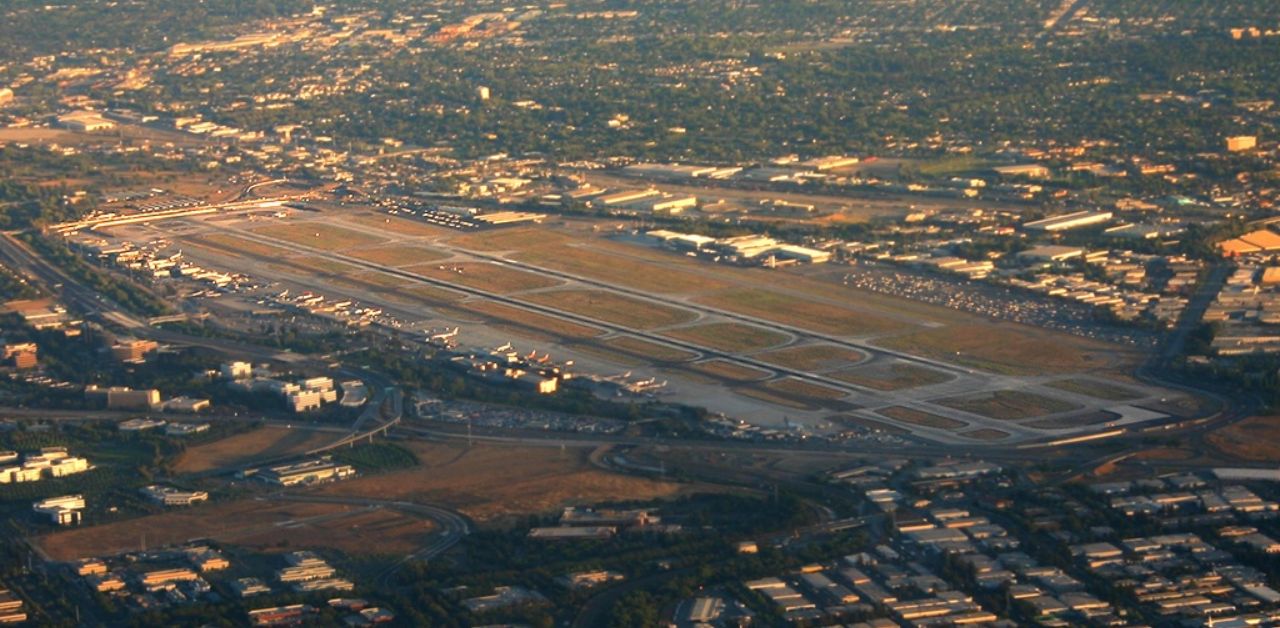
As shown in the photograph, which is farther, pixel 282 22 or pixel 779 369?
pixel 282 22

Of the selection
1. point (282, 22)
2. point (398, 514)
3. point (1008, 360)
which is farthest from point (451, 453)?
point (282, 22)

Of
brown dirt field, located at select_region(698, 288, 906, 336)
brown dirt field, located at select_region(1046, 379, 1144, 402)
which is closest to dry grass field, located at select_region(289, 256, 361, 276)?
brown dirt field, located at select_region(698, 288, 906, 336)

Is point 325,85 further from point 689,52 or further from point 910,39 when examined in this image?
point 910,39

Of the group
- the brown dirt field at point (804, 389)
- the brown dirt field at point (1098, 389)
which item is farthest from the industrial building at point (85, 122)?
the brown dirt field at point (1098, 389)

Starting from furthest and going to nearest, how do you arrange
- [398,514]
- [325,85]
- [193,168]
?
[325,85], [193,168], [398,514]

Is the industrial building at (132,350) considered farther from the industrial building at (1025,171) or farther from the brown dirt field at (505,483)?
the industrial building at (1025,171)

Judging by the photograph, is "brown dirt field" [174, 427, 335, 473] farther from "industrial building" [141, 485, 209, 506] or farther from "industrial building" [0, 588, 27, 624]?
"industrial building" [0, 588, 27, 624]
